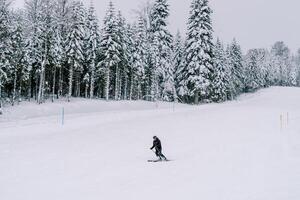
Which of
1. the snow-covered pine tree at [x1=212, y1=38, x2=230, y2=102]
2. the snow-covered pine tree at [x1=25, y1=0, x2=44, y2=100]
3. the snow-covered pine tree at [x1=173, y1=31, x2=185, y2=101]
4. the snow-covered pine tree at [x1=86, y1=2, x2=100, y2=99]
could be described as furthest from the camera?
the snow-covered pine tree at [x1=212, y1=38, x2=230, y2=102]

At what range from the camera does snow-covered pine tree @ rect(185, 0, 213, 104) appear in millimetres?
49438

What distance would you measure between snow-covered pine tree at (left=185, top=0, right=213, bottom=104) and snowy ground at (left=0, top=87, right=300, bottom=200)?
19830mm

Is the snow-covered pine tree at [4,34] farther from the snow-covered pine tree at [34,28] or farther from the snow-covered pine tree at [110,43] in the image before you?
the snow-covered pine tree at [110,43]

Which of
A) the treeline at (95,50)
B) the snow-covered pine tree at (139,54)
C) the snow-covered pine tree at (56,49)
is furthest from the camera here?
the snow-covered pine tree at (139,54)

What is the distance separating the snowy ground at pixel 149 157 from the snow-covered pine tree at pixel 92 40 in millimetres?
23709

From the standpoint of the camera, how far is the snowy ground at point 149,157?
1131 centimetres

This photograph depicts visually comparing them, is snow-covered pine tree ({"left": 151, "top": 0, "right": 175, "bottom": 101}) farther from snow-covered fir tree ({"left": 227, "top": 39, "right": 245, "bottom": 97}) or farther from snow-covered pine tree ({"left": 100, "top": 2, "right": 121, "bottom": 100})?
snow-covered fir tree ({"left": 227, "top": 39, "right": 245, "bottom": 97})

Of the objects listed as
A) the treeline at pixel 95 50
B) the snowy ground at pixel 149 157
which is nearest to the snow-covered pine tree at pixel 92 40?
the treeline at pixel 95 50

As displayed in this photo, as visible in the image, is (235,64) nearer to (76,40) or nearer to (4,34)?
(76,40)

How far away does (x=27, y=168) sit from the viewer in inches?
583

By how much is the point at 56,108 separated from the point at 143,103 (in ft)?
43.9

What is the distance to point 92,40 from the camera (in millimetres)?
52875

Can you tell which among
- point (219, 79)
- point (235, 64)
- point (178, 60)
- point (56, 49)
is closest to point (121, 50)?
point (56, 49)

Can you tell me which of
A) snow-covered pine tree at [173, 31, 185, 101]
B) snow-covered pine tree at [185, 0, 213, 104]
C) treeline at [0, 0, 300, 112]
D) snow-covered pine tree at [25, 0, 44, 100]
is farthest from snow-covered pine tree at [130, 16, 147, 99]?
snow-covered pine tree at [25, 0, 44, 100]
